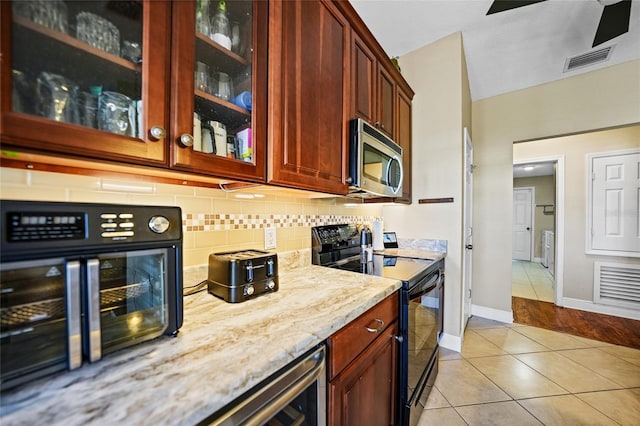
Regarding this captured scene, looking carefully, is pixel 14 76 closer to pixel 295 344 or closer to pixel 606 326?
pixel 295 344

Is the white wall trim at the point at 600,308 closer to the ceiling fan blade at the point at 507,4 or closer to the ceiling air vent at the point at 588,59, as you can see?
the ceiling air vent at the point at 588,59

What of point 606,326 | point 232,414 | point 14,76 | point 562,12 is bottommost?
point 606,326

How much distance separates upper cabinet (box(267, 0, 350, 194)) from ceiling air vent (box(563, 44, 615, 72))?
2525mm

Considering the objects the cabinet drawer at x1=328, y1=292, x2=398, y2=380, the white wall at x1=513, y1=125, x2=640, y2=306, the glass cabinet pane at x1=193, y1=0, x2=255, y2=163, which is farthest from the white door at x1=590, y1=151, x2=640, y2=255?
the glass cabinet pane at x1=193, y1=0, x2=255, y2=163

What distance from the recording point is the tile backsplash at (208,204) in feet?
2.34

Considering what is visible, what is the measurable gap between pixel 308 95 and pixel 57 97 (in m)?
0.83

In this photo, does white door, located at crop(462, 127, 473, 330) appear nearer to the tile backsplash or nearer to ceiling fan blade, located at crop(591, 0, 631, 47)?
ceiling fan blade, located at crop(591, 0, 631, 47)

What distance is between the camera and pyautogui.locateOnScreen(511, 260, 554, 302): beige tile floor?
3.79 meters

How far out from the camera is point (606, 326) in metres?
2.71

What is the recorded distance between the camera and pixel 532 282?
4.48 meters

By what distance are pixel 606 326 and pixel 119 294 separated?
435 centimetres

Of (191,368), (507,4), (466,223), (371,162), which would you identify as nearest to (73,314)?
(191,368)

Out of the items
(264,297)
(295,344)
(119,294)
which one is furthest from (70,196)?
(295,344)

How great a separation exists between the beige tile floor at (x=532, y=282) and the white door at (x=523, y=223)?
469mm
